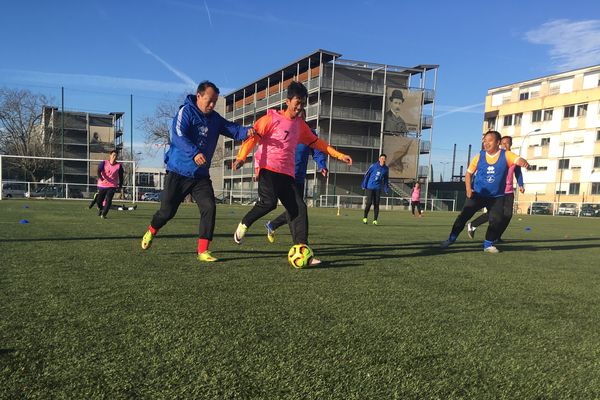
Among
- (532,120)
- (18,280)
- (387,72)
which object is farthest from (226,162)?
(18,280)

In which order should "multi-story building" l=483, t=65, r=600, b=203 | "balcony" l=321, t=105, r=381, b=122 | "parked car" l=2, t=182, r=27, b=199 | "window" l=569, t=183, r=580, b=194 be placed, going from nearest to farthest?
"parked car" l=2, t=182, r=27, b=199
"balcony" l=321, t=105, r=381, b=122
"multi-story building" l=483, t=65, r=600, b=203
"window" l=569, t=183, r=580, b=194

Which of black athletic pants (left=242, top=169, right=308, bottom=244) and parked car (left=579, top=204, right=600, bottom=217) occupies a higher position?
black athletic pants (left=242, top=169, right=308, bottom=244)

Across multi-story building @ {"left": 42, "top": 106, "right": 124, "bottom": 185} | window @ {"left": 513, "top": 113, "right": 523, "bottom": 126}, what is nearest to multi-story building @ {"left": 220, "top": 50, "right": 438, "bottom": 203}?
window @ {"left": 513, "top": 113, "right": 523, "bottom": 126}

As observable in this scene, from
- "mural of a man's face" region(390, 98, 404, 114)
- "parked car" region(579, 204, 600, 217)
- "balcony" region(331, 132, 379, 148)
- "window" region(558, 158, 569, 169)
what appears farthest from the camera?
"window" region(558, 158, 569, 169)

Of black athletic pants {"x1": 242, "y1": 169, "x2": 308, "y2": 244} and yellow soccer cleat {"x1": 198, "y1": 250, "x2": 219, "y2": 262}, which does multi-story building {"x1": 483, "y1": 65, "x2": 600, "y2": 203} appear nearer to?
black athletic pants {"x1": 242, "y1": 169, "x2": 308, "y2": 244}

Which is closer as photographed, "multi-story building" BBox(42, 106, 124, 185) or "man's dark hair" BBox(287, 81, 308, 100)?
"man's dark hair" BBox(287, 81, 308, 100)

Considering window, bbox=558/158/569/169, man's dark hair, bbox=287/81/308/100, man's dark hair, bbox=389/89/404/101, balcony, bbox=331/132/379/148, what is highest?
man's dark hair, bbox=389/89/404/101

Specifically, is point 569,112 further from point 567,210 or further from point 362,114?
point 362,114

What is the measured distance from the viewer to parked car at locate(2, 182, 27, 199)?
26.5 meters

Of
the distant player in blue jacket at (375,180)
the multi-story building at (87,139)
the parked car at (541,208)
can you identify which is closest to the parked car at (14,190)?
the distant player in blue jacket at (375,180)

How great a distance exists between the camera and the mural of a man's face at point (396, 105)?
1799 inches

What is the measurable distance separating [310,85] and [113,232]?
39.1 metres

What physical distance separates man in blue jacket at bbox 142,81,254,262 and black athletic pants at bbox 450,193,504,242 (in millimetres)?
4129

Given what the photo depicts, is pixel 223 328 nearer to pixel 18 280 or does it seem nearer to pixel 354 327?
pixel 354 327
